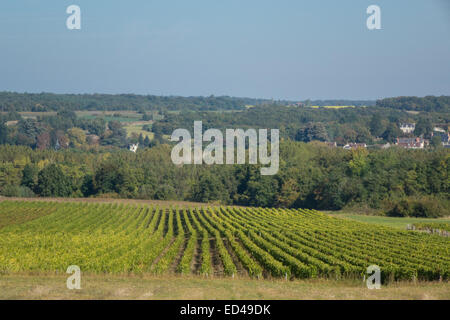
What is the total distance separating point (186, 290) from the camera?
18734 mm

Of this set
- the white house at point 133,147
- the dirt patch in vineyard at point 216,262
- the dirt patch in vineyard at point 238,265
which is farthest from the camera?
the white house at point 133,147

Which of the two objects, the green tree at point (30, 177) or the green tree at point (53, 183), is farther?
the green tree at point (30, 177)

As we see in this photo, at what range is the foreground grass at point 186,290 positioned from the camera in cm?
1773

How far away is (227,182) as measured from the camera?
10706cm

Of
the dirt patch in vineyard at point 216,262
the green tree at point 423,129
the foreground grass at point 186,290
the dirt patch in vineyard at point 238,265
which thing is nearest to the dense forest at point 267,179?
the dirt patch in vineyard at point 216,262

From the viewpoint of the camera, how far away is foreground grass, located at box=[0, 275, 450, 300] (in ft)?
58.2

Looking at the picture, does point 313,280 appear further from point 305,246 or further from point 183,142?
point 183,142

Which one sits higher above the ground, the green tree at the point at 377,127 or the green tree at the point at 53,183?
the green tree at the point at 377,127

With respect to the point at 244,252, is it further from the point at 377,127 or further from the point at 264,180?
the point at 377,127

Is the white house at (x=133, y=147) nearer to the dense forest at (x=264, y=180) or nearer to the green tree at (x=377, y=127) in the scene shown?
the dense forest at (x=264, y=180)

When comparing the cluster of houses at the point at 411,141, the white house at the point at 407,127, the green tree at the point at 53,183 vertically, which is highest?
the white house at the point at 407,127

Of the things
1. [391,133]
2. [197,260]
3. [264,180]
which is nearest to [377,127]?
[391,133]

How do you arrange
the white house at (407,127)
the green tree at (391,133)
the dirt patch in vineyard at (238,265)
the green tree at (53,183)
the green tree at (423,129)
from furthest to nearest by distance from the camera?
1. the white house at (407,127)
2. the green tree at (391,133)
3. the green tree at (423,129)
4. the green tree at (53,183)
5. the dirt patch in vineyard at (238,265)
